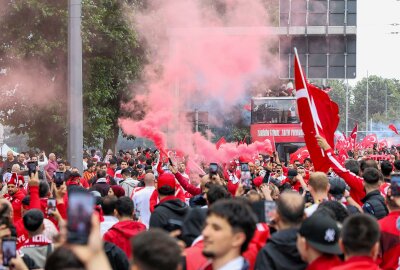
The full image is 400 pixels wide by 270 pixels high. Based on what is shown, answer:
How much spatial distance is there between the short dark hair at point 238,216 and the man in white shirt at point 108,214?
12.2 ft

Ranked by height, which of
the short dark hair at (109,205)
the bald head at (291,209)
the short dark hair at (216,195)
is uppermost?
the bald head at (291,209)

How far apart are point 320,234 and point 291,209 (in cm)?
48

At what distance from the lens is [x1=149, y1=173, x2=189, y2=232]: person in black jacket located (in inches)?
344

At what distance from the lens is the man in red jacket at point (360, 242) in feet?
18.9

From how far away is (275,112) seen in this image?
1507 inches

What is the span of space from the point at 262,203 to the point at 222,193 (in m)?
1.57

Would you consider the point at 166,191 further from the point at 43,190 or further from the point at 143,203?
the point at 143,203

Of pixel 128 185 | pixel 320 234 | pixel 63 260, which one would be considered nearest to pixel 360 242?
pixel 320 234

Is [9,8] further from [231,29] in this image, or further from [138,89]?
[138,89]

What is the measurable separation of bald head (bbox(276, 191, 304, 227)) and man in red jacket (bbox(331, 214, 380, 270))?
0.53m

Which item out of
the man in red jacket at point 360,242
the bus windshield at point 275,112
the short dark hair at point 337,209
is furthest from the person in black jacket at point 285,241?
the bus windshield at point 275,112

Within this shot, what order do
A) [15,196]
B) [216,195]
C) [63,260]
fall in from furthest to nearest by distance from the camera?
[15,196], [216,195], [63,260]

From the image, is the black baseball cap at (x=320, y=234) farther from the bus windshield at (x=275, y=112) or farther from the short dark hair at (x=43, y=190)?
the bus windshield at (x=275, y=112)

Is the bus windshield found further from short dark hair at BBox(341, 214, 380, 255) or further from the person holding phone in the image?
short dark hair at BBox(341, 214, 380, 255)
